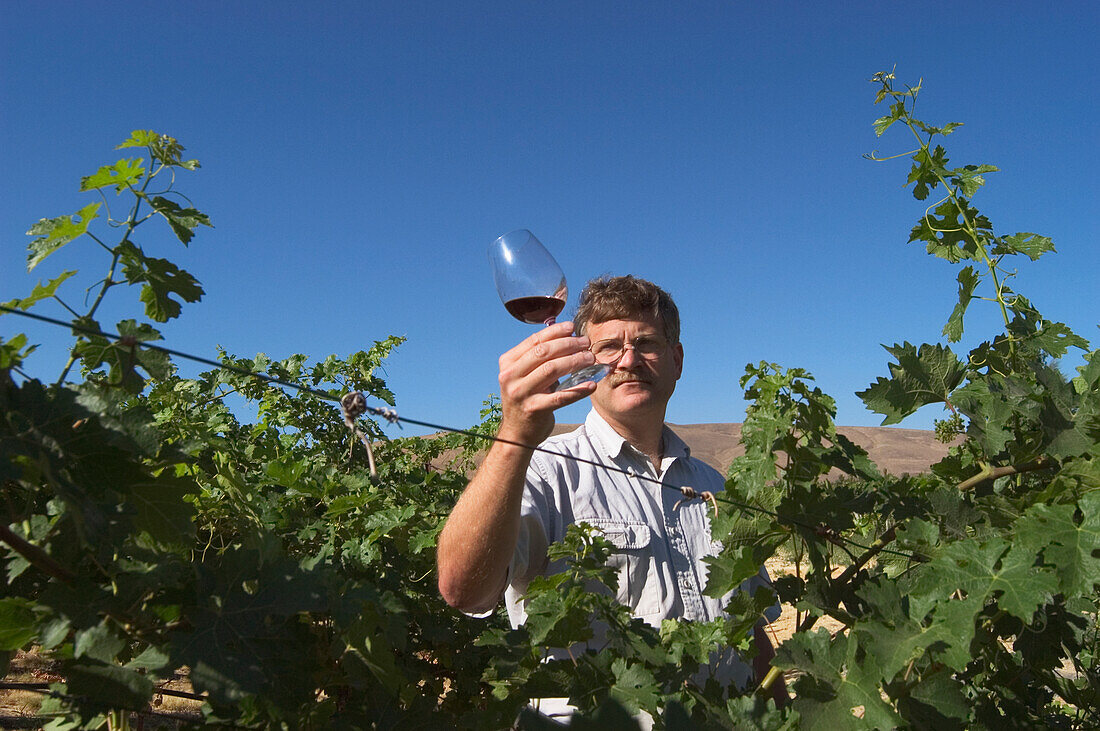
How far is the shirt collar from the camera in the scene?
112 inches

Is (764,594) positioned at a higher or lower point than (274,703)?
higher

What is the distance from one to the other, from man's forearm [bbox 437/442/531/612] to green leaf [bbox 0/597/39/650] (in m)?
0.99

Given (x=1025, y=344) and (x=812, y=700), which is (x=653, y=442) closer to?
(x=1025, y=344)

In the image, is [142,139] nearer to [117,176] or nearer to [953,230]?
[117,176]

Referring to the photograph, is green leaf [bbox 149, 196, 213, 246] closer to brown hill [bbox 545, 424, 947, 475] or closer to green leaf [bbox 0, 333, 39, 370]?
green leaf [bbox 0, 333, 39, 370]

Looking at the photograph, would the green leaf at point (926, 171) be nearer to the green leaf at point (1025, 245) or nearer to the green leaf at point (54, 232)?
the green leaf at point (1025, 245)

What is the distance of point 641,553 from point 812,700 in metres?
1.24

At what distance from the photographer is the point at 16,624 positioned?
3.44ft

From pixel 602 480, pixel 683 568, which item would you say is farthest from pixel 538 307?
pixel 683 568

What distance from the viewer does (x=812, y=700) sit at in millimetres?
1242

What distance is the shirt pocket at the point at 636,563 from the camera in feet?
7.90

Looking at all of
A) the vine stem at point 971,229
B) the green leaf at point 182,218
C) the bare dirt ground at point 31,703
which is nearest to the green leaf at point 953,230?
the vine stem at point 971,229

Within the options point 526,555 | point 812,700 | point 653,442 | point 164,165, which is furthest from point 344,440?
point 812,700

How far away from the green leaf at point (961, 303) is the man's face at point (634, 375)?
1.14m
